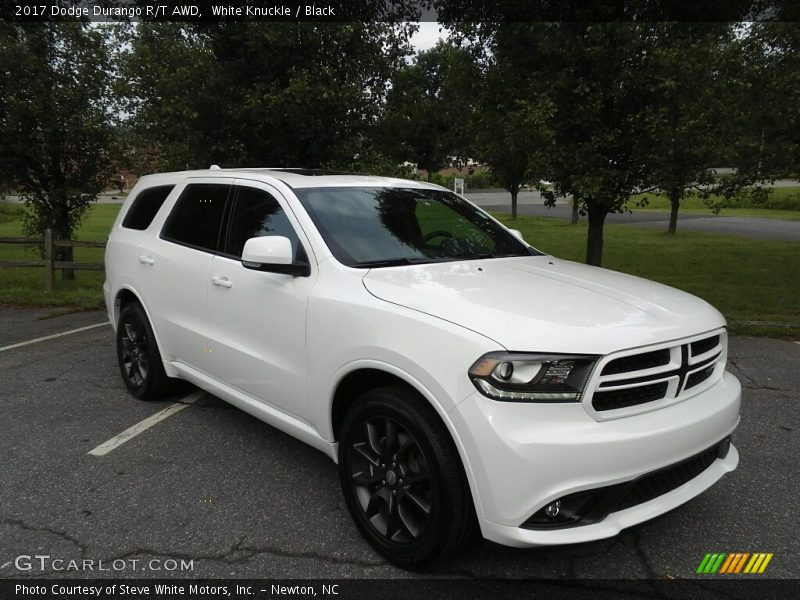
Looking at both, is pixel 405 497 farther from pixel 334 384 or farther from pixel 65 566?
pixel 65 566

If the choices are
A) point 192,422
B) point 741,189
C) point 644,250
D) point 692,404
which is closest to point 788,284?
point 741,189

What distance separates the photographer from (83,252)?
55.0 ft

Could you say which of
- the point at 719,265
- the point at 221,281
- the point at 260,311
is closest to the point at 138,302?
the point at 221,281

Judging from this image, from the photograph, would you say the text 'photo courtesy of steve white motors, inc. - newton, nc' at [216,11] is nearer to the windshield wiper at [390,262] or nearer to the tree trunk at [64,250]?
the tree trunk at [64,250]

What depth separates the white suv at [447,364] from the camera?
2.35 m

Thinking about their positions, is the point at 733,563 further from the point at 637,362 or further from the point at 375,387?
the point at 375,387

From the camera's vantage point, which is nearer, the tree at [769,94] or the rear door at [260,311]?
the rear door at [260,311]

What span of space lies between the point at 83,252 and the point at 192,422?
1441 cm

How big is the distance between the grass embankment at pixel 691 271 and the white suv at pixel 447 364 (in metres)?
5.33

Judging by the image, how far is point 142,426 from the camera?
4402 mm

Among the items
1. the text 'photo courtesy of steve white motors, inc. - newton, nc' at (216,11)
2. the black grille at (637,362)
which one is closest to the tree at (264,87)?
the text 'photo courtesy of steve white motors, inc. - newton, nc' at (216,11)

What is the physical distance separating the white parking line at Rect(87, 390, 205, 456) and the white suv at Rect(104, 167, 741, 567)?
660 mm

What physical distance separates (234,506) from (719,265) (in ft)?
43.3

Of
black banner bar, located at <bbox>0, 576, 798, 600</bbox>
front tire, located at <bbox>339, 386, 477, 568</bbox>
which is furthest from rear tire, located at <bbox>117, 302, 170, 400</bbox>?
front tire, located at <bbox>339, 386, 477, 568</bbox>
